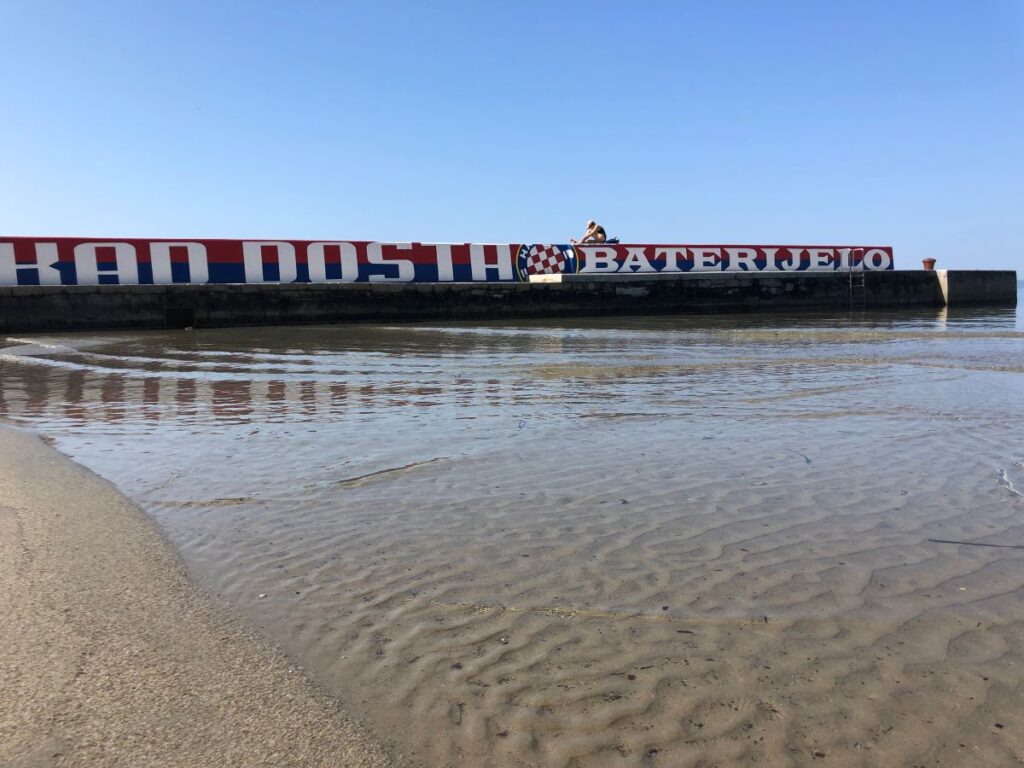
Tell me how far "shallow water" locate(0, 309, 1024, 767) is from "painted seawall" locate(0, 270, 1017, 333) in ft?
43.7

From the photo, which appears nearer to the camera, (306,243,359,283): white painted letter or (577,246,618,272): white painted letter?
(306,243,359,283): white painted letter

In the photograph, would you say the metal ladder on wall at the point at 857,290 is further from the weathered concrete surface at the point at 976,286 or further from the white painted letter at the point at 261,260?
the white painted letter at the point at 261,260

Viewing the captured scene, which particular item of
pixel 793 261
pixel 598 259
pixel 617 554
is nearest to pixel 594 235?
pixel 598 259

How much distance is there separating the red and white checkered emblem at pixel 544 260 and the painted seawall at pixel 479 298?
123cm

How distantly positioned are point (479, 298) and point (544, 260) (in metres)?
3.22

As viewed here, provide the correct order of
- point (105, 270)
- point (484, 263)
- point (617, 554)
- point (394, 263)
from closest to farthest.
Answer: point (617, 554)
point (105, 270)
point (394, 263)
point (484, 263)

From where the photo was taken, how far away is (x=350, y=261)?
23.4 m

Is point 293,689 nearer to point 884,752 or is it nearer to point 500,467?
point 884,752

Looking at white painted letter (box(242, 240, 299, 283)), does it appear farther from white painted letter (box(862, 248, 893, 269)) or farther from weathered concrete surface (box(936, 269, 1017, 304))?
weathered concrete surface (box(936, 269, 1017, 304))

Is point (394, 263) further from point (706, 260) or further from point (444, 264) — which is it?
point (706, 260)

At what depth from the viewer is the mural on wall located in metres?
20.7

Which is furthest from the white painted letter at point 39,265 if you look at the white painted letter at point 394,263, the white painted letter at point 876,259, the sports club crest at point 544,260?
the white painted letter at point 876,259

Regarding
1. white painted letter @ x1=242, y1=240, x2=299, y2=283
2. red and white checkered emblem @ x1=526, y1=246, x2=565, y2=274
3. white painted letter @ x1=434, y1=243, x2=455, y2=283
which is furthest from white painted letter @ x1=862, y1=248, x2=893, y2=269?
white painted letter @ x1=242, y1=240, x2=299, y2=283

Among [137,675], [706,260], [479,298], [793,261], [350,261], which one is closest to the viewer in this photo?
[137,675]
